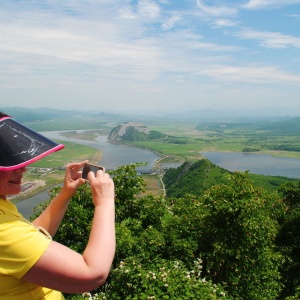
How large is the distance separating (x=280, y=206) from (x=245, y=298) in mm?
8806

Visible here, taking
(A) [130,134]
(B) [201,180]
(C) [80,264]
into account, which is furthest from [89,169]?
(A) [130,134]

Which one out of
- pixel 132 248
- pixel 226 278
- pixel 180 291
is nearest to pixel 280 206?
pixel 226 278

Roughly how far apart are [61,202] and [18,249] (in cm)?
100

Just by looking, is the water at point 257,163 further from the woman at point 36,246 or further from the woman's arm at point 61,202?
the woman at point 36,246

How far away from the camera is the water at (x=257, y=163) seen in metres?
92.8

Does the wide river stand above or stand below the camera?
below

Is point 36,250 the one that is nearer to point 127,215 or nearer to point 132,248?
point 132,248

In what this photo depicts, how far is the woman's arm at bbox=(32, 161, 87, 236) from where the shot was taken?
2.39 m

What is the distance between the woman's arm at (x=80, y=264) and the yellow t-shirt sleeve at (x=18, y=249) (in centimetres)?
3

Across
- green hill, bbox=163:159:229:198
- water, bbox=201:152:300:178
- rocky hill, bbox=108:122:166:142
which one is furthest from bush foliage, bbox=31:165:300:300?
rocky hill, bbox=108:122:166:142

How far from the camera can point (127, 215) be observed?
1334cm

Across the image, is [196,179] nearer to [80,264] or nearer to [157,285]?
[157,285]

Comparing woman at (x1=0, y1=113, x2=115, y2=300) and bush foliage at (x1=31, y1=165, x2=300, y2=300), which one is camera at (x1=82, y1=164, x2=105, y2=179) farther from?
bush foliage at (x1=31, y1=165, x2=300, y2=300)

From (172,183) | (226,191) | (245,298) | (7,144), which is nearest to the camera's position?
(7,144)
